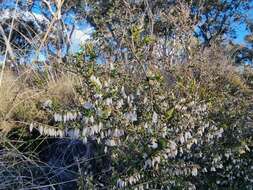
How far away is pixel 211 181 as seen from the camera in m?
5.26

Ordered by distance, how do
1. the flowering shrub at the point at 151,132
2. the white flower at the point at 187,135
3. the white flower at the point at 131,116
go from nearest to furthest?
the flowering shrub at the point at 151,132 < the white flower at the point at 131,116 < the white flower at the point at 187,135

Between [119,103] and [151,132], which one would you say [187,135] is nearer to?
[151,132]

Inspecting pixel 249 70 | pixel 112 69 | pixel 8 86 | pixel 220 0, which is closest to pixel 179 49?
pixel 8 86

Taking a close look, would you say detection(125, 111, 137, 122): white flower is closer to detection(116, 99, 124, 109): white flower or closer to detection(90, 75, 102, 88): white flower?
detection(116, 99, 124, 109): white flower

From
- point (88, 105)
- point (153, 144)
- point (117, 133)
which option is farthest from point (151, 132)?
point (88, 105)

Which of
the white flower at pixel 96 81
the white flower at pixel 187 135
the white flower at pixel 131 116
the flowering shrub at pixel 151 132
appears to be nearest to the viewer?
the white flower at pixel 96 81

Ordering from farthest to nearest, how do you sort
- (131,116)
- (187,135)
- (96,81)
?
(187,135), (131,116), (96,81)

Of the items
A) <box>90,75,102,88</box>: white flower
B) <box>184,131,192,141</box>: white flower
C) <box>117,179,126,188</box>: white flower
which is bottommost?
<box>117,179,126,188</box>: white flower

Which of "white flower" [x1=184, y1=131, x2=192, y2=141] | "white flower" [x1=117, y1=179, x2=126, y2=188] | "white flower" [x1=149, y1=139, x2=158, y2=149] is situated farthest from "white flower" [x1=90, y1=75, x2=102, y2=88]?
"white flower" [x1=184, y1=131, x2=192, y2=141]

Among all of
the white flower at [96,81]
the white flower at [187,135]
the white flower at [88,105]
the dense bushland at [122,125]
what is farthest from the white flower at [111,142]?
the white flower at [187,135]

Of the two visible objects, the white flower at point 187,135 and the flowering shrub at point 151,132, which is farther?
the white flower at point 187,135

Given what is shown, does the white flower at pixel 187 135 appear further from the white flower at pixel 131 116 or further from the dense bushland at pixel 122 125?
the white flower at pixel 131 116

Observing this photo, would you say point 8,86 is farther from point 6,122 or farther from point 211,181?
point 211,181

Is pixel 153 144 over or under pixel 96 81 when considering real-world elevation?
under
